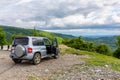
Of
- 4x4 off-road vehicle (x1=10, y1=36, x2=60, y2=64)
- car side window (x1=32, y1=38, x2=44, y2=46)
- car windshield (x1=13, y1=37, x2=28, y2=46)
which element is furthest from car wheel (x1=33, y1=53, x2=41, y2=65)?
car windshield (x1=13, y1=37, x2=28, y2=46)

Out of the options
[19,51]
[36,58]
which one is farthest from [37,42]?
[19,51]

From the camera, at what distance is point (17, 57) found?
1631cm

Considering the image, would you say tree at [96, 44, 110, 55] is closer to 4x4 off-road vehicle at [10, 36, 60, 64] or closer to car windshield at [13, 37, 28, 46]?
4x4 off-road vehicle at [10, 36, 60, 64]

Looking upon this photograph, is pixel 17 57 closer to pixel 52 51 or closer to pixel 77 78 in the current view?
pixel 52 51

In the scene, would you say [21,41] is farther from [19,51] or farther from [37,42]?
[37,42]

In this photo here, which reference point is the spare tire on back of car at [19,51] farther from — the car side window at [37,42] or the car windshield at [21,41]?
the car side window at [37,42]

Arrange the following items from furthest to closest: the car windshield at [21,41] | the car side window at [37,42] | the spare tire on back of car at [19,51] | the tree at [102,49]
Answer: the tree at [102,49]
the car side window at [37,42]
the car windshield at [21,41]
the spare tire on back of car at [19,51]

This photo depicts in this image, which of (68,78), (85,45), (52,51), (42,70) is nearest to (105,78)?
(68,78)

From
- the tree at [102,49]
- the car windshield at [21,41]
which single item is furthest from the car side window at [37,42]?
the tree at [102,49]

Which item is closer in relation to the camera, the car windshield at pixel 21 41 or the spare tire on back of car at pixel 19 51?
the spare tire on back of car at pixel 19 51

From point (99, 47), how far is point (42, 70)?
6537cm

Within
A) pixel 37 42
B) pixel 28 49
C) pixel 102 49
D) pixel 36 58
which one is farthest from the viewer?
pixel 102 49

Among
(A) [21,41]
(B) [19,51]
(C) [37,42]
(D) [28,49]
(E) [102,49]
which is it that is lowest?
(E) [102,49]

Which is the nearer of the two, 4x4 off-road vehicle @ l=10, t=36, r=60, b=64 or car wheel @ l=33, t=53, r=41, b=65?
4x4 off-road vehicle @ l=10, t=36, r=60, b=64
